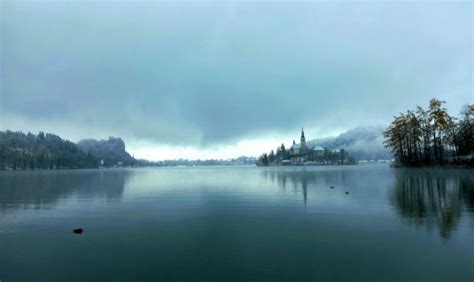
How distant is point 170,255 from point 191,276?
3.09 metres

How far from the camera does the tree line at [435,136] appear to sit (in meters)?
85.4

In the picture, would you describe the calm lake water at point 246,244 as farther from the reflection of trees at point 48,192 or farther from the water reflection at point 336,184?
the water reflection at point 336,184

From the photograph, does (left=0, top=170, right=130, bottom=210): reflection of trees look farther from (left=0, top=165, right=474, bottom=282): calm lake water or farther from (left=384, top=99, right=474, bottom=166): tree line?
(left=384, top=99, right=474, bottom=166): tree line

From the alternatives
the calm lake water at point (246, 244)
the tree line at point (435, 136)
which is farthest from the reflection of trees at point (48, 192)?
the tree line at point (435, 136)

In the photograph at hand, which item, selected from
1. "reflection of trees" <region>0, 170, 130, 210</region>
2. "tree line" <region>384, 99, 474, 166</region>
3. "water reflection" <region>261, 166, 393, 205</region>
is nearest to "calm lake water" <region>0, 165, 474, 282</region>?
"reflection of trees" <region>0, 170, 130, 210</region>

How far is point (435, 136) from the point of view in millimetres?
95250

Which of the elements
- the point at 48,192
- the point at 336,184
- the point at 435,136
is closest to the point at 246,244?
the point at 336,184

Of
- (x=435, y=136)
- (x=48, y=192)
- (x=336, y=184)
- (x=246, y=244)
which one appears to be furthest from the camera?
(x=435, y=136)

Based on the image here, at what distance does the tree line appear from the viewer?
85375mm

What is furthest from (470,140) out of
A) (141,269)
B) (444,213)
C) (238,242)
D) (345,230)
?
(141,269)

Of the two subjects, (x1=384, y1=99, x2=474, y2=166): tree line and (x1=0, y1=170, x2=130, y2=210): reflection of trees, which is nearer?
(x1=0, y1=170, x2=130, y2=210): reflection of trees

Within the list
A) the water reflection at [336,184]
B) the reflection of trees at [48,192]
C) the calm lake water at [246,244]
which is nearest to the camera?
the calm lake water at [246,244]

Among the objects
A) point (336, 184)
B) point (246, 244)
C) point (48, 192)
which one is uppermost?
point (48, 192)

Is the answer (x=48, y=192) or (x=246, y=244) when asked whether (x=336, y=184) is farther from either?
(x=48, y=192)
